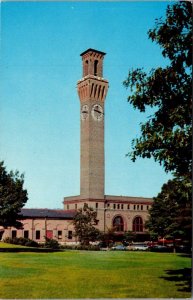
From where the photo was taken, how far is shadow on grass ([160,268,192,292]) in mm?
15932

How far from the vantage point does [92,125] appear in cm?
7100

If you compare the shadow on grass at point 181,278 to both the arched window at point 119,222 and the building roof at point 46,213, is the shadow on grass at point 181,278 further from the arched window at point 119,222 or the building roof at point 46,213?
the arched window at point 119,222

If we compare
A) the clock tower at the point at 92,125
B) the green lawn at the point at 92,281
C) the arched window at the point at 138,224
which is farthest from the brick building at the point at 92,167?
the green lawn at the point at 92,281

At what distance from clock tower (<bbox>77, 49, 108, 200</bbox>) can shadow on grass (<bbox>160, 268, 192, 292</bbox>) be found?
163ft

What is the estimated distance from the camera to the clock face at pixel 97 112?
232ft

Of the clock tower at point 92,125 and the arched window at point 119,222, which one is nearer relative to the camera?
the clock tower at point 92,125

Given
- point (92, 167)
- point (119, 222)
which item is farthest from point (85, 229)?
point (119, 222)

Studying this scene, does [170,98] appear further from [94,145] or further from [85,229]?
[94,145]

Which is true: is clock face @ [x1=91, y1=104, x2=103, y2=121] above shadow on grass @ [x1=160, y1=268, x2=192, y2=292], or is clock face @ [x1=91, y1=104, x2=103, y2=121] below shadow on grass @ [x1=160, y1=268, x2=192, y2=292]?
above

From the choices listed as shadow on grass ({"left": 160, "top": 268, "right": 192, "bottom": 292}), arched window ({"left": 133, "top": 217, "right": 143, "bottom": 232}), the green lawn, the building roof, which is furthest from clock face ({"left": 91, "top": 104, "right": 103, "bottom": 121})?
shadow on grass ({"left": 160, "top": 268, "right": 192, "bottom": 292})

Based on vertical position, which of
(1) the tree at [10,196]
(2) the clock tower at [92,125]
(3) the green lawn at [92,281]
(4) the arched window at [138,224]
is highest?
(2) the clock tower at [92,125]

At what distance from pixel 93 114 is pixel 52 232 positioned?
20.4 m

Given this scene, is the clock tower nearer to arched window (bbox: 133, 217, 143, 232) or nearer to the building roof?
the building roof

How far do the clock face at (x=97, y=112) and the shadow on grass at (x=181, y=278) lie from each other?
A: 51518 mm
